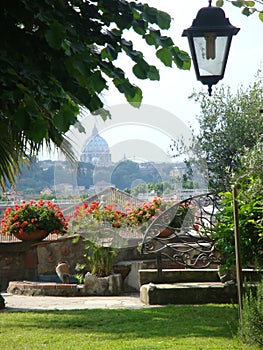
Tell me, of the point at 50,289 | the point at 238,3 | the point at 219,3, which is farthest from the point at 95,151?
the point at 238,3

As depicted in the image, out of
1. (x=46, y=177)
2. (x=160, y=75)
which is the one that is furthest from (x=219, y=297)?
(x=160, y=75)

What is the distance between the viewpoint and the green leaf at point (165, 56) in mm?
2842

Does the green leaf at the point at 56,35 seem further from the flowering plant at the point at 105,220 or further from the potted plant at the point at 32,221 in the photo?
the potted plant at the point at 32,221

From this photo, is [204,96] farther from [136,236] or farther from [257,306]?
[257,306]

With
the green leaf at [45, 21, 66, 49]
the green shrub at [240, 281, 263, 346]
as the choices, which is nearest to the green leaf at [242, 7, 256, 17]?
the green leaf at [45, 21, 66, 49]

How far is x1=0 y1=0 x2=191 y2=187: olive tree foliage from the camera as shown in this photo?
2.46 meters

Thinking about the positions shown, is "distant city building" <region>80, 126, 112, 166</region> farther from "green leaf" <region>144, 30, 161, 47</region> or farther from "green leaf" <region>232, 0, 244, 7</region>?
"green leaf" <region>144, 30, 161, 47</region>

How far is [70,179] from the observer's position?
33.8 feet

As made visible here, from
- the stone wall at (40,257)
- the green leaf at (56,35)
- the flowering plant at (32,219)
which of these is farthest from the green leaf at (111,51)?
the stone wall at (40,257)

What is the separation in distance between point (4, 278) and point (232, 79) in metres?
5.37

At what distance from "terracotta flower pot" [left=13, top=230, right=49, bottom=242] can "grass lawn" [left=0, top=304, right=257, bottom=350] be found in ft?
9.02

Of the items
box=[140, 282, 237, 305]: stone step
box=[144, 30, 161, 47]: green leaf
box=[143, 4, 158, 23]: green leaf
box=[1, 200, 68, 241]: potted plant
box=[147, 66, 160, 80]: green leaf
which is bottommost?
box=[140, 282, 237, 305]: stone step

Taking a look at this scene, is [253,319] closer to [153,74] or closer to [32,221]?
[153,74]

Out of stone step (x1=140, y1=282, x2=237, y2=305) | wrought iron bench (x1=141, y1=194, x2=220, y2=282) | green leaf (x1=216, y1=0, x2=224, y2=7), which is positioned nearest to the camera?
green leaf (x1=216, y1=0, x2=224, y2=7)
